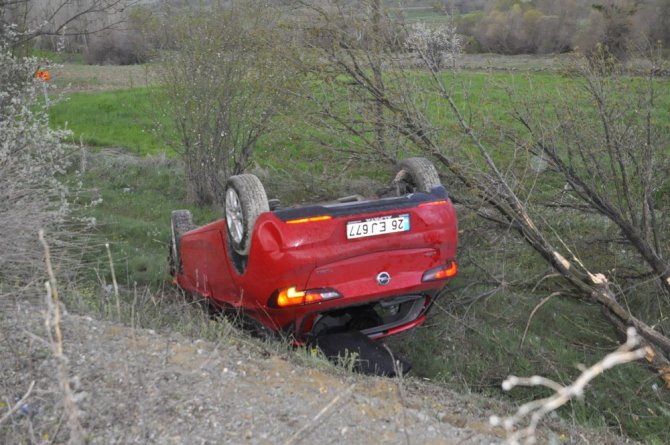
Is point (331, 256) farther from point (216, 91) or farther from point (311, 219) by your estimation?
point (216, 91)

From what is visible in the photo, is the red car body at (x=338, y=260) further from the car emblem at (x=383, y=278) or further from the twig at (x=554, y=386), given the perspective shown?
the twig at (x=554, y=386)

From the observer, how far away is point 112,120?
889 inches

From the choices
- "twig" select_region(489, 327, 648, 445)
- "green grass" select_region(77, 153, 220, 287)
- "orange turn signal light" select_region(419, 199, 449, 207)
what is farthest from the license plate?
"twig" select_region(489, 327, 648, 445)

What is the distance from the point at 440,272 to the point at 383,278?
1.54 ft

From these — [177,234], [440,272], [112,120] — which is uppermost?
[440,272]

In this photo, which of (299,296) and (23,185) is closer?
(299,296)

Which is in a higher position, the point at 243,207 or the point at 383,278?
the point at 243,207

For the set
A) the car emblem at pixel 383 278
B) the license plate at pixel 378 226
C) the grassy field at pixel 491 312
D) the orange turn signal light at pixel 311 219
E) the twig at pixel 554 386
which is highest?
the twig at pixel 554 386

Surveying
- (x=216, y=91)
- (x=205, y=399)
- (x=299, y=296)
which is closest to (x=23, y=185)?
(x=299, y=296)

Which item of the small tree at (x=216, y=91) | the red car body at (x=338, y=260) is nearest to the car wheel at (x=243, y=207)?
the red car body at (x=338, y=260)

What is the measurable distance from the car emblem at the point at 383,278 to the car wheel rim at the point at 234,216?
1.02 meters

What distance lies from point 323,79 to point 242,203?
3.52 meters

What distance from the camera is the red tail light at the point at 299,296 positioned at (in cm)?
502

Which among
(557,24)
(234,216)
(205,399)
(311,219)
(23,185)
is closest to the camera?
(205,399)
